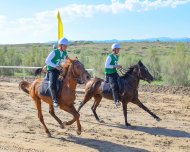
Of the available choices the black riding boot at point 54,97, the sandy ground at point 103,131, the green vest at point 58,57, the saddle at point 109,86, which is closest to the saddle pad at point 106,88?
the saddle at point 109,86

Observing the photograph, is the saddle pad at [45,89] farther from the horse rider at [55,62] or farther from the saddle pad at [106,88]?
the saddle pad at [106,88]

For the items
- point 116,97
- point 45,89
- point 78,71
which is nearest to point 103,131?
point 116,97

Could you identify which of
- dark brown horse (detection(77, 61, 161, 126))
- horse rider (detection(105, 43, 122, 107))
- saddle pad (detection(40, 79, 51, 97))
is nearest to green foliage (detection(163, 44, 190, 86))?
dark brown horse (detection(77, 61, 161, 126))

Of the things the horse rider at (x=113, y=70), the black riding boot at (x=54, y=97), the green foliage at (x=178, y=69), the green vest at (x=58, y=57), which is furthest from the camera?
the green foliage at (x=178, y=69)

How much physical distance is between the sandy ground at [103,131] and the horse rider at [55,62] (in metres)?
1.49

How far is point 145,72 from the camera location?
1338cm

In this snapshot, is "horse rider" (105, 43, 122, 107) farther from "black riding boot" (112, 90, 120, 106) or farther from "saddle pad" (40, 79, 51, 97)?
"saddle pad" (40, 79, 51, 97)

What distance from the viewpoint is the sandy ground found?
395 inches

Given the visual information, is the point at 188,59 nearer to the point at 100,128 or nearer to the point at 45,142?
the point at 100,128

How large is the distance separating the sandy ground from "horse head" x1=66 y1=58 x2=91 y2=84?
5.64ft

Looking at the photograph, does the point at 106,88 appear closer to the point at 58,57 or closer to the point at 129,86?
the point at 129,86

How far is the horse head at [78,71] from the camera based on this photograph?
414 inches

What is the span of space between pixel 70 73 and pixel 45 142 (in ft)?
6.60

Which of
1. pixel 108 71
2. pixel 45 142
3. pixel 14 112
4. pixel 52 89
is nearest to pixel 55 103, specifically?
pixel 52 89
